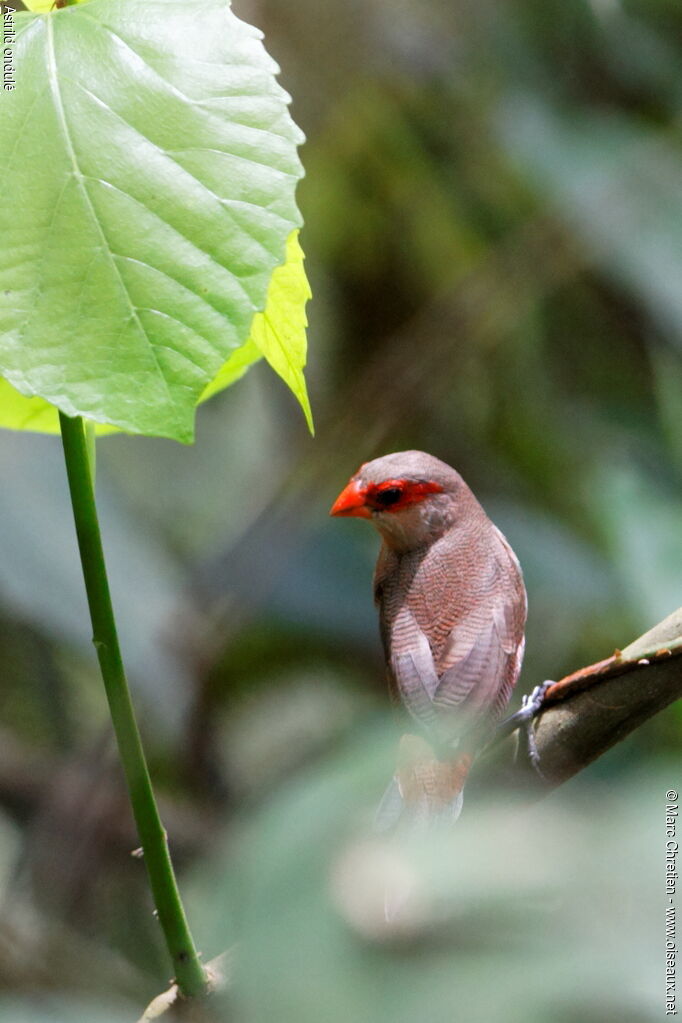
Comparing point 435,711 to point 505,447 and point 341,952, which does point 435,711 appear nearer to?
point 341,952

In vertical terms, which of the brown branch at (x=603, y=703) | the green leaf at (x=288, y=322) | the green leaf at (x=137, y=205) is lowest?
the brown branch at (x=603, y=703)

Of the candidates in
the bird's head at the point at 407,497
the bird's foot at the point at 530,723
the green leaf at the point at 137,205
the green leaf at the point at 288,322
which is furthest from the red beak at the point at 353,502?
the green leaf at the point at 137,205

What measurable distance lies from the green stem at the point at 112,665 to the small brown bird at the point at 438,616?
67 cm

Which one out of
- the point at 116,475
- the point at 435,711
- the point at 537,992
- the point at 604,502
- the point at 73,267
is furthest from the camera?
the point at 116,475

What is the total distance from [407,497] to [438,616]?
309 millimetres

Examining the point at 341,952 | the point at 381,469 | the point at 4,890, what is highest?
the point at 341,952

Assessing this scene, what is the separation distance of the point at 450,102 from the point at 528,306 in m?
0.95

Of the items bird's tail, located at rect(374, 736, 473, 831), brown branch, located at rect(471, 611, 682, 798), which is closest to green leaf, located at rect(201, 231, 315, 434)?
brown branch, located at rect(471, 611, 682, 798)

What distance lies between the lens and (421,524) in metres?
2.58

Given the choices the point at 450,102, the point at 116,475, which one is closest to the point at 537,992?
the point at 116,475

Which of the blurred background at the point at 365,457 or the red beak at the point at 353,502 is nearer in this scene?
the red beak at the point at 353,502

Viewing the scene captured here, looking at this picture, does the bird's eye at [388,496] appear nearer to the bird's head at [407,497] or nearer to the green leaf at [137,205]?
the bird's head at [407,497]

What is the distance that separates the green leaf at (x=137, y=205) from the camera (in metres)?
0.99

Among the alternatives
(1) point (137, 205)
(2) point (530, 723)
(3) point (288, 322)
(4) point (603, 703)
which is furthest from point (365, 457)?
(1) point (137, 205)
